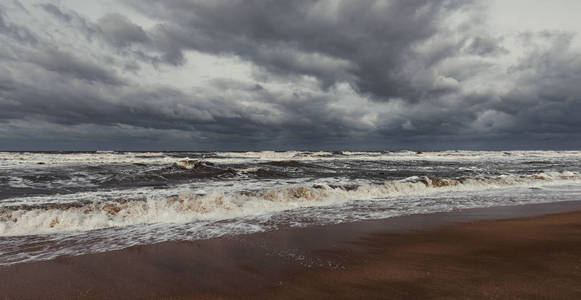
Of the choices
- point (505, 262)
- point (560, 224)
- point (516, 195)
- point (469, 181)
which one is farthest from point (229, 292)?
point (469, 181)

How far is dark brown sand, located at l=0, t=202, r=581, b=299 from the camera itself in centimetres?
329

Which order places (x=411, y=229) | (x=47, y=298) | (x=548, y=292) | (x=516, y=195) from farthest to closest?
(x=516, y=195) → (x=411, y=229) → (x=47, y=298) → (x=548, y=292)

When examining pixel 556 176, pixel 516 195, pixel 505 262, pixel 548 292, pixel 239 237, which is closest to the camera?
pixel 548 292

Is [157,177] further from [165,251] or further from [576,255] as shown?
[576,255]

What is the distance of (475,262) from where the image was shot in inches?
161

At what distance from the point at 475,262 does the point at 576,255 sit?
61.5 inches

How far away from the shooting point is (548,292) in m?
3.09

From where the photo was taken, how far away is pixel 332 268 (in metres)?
3.96

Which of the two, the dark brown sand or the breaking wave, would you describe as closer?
the dark brown sand

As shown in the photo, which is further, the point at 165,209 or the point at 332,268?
the point at 165,209

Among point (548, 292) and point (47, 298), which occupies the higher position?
point (548, 292)

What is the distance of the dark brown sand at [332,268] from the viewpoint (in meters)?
3.29

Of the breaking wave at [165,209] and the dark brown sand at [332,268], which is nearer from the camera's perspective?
the dark brown sand at [332,268]

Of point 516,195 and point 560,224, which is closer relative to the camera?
point 560,224
